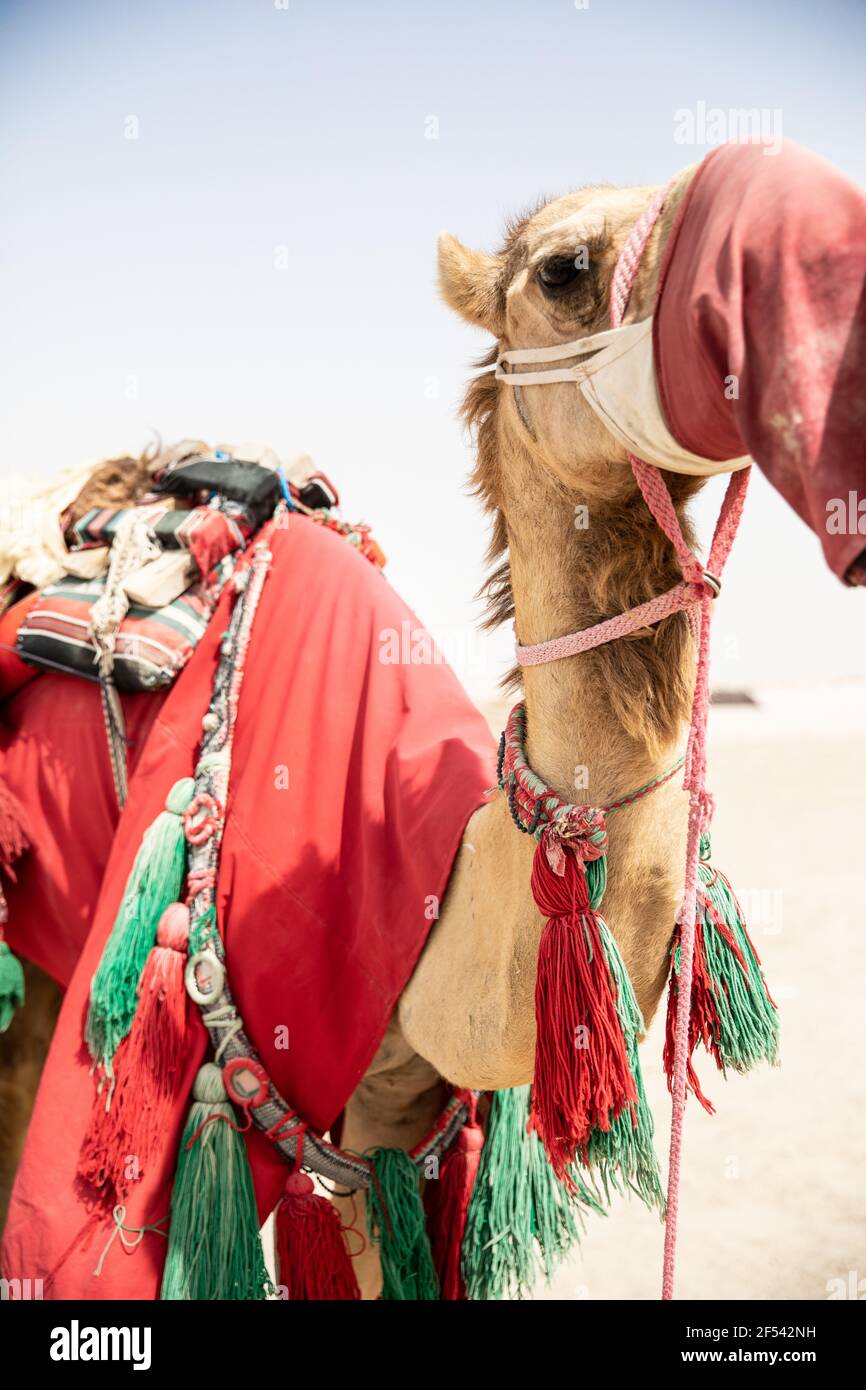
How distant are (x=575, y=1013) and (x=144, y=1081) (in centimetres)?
91

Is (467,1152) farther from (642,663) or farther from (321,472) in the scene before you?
(321,472)

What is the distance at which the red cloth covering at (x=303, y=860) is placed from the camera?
86.3 inches

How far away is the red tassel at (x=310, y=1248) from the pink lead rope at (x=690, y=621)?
0.77 m

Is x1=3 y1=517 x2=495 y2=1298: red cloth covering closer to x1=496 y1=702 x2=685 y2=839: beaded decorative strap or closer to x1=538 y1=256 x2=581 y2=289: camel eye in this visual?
x1=496 y1=702 x2=685 y2=839: beaded decorative strap

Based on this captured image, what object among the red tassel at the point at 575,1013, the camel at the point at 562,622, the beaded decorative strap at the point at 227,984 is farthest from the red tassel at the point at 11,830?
the red tassel at the point at 575,1013

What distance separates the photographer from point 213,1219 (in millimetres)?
2180

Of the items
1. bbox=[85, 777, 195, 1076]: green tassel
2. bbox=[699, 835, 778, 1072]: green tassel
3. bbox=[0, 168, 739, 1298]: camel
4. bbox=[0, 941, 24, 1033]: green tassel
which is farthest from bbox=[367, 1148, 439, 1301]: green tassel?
bbox=[0, 941, 24, 1033]: green tassel

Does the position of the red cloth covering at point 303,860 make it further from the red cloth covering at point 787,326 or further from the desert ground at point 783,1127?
the desert ground at point 783,1127

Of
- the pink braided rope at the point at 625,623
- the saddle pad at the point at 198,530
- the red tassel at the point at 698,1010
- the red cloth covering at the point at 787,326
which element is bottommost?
the red tassel at the point at 698,1010

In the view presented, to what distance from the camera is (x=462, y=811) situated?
7.04ft

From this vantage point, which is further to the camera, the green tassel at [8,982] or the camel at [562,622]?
the green tassel at [8,982]

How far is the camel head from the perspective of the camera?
1.63 m
